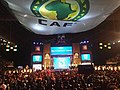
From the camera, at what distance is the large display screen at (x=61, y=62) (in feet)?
114

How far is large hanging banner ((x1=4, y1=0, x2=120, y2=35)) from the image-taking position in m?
12.7

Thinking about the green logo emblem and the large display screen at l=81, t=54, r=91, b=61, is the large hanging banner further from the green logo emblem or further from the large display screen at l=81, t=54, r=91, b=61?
the large display screen at l=81, t=54, r=91, b=61

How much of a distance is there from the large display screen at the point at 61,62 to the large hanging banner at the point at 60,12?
63.1 ft

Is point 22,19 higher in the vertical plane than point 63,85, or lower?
higher

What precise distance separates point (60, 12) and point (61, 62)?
71.5 ft

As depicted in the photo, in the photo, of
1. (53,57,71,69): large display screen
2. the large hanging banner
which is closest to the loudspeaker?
Result: the large hanging banner

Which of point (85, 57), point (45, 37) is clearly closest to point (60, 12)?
point (45, 37)

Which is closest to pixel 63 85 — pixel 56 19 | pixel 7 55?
pixel 56 19

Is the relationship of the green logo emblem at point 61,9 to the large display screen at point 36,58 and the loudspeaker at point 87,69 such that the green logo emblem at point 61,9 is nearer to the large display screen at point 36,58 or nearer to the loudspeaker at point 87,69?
the loudspeaker at point 87,69

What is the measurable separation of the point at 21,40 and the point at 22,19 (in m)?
18.0

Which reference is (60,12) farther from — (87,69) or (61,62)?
(61,62)

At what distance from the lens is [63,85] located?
1186cm

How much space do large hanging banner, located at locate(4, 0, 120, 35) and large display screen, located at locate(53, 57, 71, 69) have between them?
757 inches

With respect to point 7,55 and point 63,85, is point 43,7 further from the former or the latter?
point 7,55
